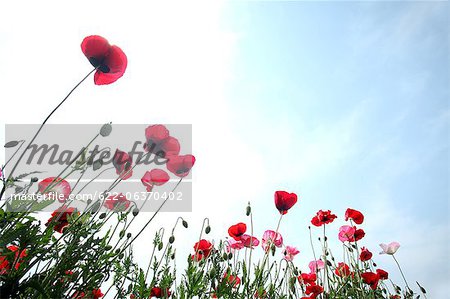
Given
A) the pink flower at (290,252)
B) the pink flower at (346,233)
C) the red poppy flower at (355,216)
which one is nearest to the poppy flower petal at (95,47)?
the pink flower at (290,252)

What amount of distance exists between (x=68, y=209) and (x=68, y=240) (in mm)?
209

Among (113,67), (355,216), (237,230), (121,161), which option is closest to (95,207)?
(121,161)

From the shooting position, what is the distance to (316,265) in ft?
15.8

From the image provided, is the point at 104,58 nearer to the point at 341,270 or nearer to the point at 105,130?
the point at 105,130

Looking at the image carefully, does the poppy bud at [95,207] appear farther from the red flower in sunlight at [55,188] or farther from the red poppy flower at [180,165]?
the red poppy flower at [180,165]

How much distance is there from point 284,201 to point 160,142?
1.53 meters

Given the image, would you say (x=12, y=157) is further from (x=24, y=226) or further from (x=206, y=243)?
(x=206, y=243)

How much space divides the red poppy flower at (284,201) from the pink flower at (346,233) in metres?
1.53

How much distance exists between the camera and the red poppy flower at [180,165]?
2713mm

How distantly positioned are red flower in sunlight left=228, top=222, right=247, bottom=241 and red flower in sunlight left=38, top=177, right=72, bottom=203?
1959 millimetres

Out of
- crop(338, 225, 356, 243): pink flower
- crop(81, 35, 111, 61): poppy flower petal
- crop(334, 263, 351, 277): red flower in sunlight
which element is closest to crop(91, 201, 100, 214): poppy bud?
crop(81, 35, 111, 61): poppy flower petal

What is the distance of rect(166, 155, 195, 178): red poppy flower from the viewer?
8.90 feet

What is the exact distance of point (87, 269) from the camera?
7.04 ft

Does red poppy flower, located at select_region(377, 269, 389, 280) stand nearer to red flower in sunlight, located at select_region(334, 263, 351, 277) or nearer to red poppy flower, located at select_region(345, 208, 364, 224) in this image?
red flower in sunlight, located at select_region(334, 263, 351, 277)
